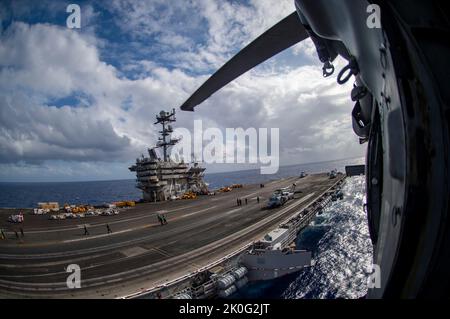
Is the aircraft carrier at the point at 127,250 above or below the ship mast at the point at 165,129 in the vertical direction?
below

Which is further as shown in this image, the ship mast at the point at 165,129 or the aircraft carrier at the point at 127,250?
the ship mast at the point at 165,129

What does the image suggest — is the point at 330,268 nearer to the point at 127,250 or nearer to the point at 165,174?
the point at 127,250

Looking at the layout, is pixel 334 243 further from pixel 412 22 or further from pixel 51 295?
pixel 412 22

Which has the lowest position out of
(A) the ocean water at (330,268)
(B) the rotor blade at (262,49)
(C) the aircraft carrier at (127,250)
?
(A) the ocean water at (330,268)

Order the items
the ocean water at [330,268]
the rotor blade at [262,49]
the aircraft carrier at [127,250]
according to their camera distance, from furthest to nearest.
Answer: the ocean water at [330,268]
the aircraft carrier at [127,250]
the rotor blade at [262,49]

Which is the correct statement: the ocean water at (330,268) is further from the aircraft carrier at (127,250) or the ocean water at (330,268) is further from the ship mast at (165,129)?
the ship mast at (165,129)

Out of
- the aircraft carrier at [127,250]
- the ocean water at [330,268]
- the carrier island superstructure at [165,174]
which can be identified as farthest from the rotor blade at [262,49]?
the carrier island superstructure at [165,174]
